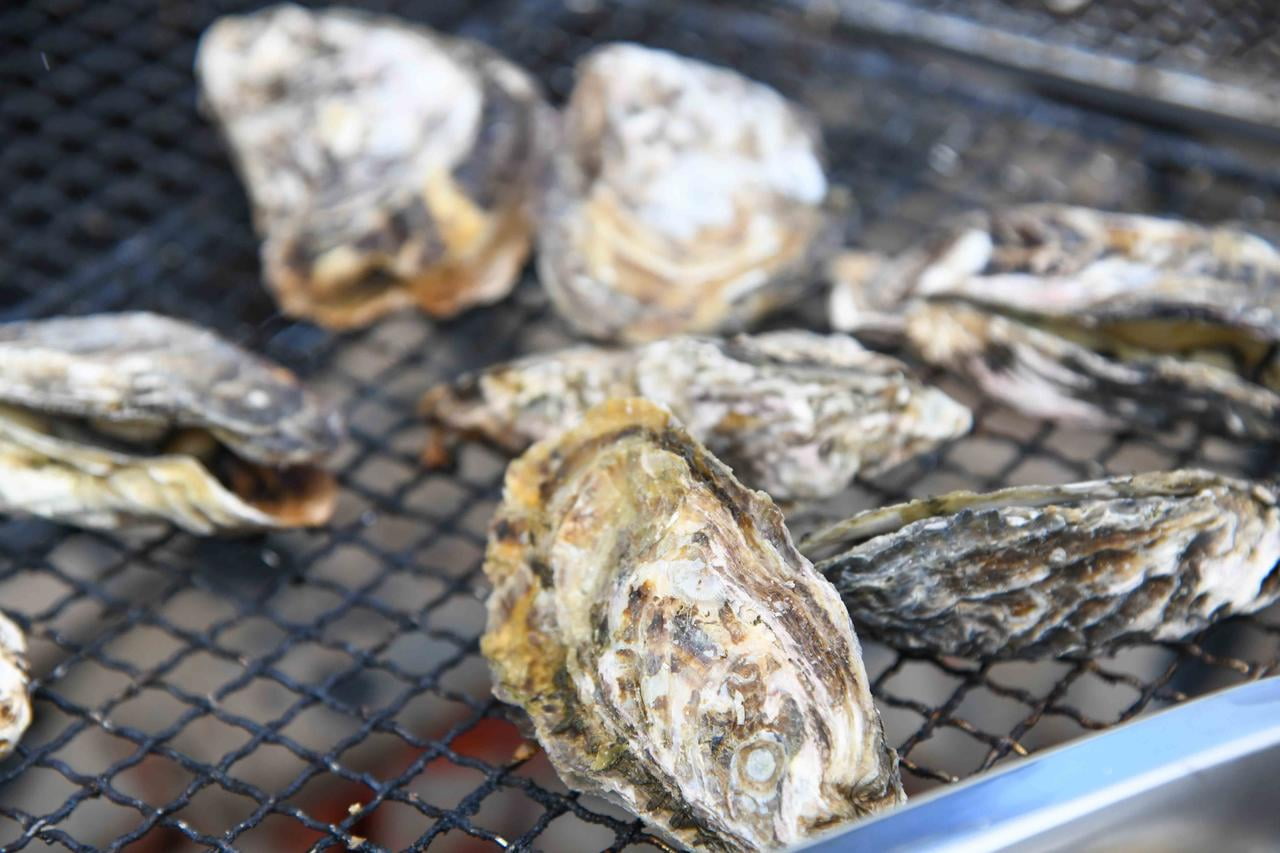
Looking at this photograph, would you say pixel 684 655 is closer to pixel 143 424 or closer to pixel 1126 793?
pixel 1126 793

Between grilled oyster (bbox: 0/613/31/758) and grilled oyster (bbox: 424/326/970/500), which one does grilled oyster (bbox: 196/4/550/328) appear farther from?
grilled oyster (bbox: 0/613/31/758)

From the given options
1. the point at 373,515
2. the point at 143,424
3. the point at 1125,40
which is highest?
the point at 1125,40

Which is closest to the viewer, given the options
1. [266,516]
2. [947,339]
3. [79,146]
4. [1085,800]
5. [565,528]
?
[1085,800]

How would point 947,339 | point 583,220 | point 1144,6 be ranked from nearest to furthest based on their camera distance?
point 947,339 < point 583,220 < point 1144,6

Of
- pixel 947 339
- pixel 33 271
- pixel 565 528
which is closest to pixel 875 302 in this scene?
pixel 947 339

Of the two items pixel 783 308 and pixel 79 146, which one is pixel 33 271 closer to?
pixel 79 146

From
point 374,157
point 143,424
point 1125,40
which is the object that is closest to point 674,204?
point 374,157

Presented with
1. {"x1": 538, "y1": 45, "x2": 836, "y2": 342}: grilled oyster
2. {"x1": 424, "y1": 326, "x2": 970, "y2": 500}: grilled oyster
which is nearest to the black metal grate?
{"x1": 538, "y1": 45, "x2": 836, "y2": 342}: grilled oyster
